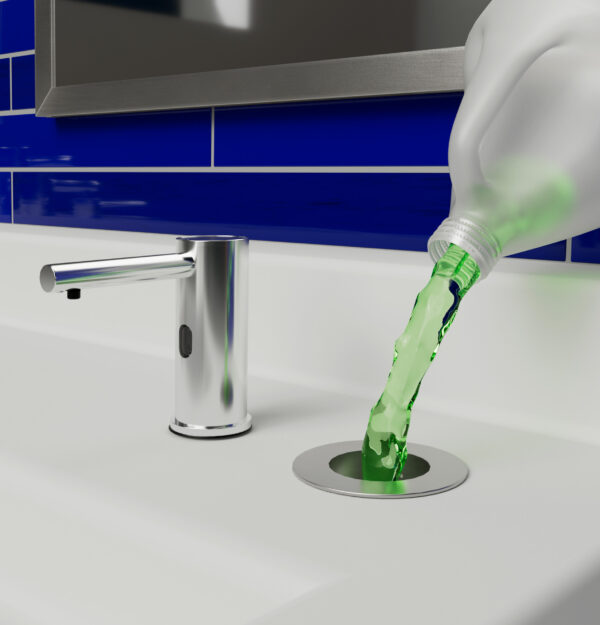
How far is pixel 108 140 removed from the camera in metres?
0.97

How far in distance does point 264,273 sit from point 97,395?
0.53 ft

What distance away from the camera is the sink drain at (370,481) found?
45cm

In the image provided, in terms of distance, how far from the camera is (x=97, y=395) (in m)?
0.64

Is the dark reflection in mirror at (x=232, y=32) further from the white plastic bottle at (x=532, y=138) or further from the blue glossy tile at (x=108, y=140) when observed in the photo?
the white plastic bottle at (x=532, y=138)

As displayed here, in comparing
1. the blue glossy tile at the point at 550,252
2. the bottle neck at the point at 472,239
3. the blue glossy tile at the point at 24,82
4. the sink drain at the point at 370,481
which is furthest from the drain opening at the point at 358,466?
the blue glossy tile at the point at 24,82

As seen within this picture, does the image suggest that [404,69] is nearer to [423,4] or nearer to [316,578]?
[423,4]

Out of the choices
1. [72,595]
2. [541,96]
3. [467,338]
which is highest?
[541,96]

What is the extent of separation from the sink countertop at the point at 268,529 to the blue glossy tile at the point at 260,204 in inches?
9.0

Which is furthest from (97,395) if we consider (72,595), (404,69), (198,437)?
(404,69)

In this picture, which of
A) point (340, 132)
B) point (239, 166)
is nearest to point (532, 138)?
point (340, 132)

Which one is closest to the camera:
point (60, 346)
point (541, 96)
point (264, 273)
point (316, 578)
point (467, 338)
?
point (316, 578)

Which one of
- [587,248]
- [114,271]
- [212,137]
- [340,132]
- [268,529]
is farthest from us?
[212,137]

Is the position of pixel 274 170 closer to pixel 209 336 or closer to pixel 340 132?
pixel 340 132

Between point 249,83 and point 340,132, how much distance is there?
0.35ft
